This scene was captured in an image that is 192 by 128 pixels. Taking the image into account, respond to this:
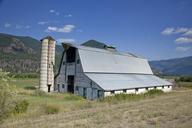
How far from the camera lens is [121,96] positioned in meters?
31.3

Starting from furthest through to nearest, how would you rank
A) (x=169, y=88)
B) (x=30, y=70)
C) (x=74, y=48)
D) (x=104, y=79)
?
(x=30, y=70) → (x=169, y=88) → (x=74, y=48) → (x=104, y=79)

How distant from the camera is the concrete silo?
41.3 metres

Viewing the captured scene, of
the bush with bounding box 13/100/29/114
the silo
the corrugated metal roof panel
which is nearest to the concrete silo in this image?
the silo

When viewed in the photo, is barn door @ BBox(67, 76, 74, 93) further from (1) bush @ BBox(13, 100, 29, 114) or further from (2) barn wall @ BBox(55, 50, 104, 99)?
(1) bush @ BBox(13, 100, 29, 114)

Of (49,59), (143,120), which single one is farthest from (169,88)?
(143,120)

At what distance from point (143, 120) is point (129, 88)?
2114 cm

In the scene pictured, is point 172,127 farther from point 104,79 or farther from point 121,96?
point 104,79

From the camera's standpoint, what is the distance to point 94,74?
37.4m

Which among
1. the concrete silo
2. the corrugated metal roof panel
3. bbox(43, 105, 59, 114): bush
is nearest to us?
bbox(43, 105, 59, 114): bush

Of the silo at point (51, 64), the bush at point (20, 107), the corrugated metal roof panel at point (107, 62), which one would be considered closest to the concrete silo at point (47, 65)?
the silo at point (51, 64)

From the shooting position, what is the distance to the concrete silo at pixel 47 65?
1628 inches

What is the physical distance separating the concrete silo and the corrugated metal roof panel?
21.7ft

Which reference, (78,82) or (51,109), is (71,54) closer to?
(78,82)

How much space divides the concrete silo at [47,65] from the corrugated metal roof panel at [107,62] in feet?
21.7
